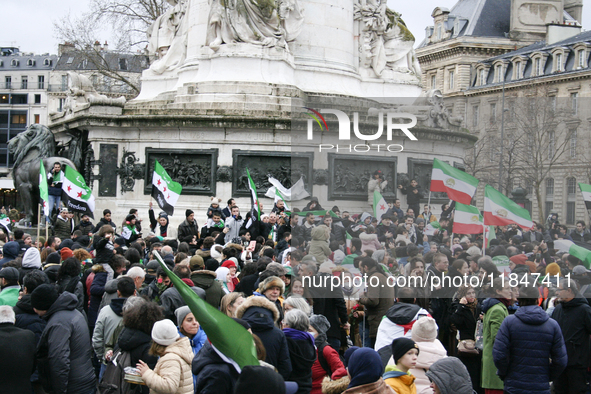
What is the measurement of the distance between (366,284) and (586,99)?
2.72 meters

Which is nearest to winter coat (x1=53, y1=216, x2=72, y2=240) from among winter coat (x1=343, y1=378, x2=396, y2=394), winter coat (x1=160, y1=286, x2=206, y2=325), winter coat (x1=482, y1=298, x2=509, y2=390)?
winter coat (x1=160, y1=286, x2=206, y2=325)

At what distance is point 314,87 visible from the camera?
835 inches

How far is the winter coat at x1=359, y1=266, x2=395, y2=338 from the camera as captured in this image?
7582mm

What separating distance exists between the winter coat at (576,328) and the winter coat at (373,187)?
6.99 ft

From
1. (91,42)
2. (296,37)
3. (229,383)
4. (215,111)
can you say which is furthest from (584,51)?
(229,383)

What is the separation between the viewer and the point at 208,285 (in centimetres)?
791

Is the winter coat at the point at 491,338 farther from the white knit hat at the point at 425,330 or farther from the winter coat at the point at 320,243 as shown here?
the winter coat at the point at 320,243

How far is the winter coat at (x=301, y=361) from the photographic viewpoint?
5.73 m

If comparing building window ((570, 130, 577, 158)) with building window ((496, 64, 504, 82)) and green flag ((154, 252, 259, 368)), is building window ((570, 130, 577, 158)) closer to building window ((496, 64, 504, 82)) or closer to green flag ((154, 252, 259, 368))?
green flag ((154, 252, 259, 368))

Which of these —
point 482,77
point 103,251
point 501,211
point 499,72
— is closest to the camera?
point 501,211

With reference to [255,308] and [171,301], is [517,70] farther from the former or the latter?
[255,308]

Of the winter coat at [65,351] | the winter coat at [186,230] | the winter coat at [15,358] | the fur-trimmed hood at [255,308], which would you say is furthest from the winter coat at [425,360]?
the winter coat at [186,230]

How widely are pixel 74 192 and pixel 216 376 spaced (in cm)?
1080

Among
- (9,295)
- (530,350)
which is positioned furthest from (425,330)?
(9,295)
